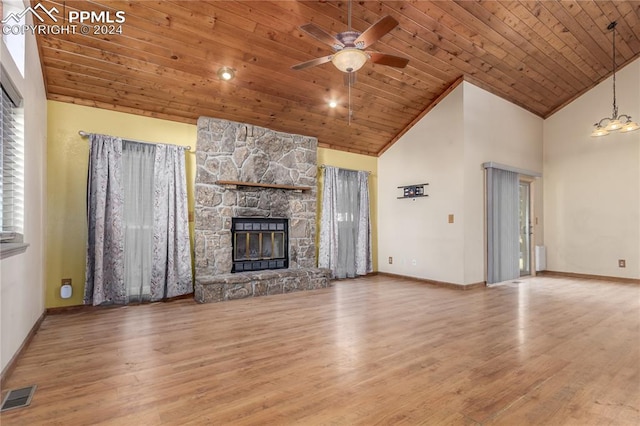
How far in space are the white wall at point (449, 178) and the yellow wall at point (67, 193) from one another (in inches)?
200

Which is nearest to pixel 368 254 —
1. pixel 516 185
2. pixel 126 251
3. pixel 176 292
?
pixel 516 185

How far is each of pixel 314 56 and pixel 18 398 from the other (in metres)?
4.35

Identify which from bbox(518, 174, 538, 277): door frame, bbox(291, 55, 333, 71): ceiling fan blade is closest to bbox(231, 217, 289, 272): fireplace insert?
bbox(291, 55, 333, 71): ceiling fan blade

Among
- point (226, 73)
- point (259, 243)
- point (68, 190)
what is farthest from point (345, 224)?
point (68, 190)

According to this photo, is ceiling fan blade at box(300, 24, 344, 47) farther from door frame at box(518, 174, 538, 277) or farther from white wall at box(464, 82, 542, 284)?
door frame at box(518, 174, 538, 277)

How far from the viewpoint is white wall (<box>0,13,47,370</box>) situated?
2.33 m

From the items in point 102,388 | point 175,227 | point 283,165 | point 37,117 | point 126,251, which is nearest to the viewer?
point 102,388

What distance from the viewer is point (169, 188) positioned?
4.75 metres

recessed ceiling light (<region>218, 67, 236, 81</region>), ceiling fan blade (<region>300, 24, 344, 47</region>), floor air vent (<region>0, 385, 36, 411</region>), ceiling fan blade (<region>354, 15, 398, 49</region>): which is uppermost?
recessed ceiling light (<region>218, 67, 236, 81</region>)

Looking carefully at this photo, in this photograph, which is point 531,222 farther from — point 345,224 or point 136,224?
point 136,224

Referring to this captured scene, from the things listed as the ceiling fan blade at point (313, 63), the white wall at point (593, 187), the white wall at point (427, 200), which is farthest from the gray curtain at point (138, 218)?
the white wall at point (593, 187)

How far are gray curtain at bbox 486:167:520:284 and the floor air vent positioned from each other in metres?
6.03

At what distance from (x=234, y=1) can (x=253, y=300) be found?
364 cm

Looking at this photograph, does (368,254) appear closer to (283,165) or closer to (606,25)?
(283,165)
